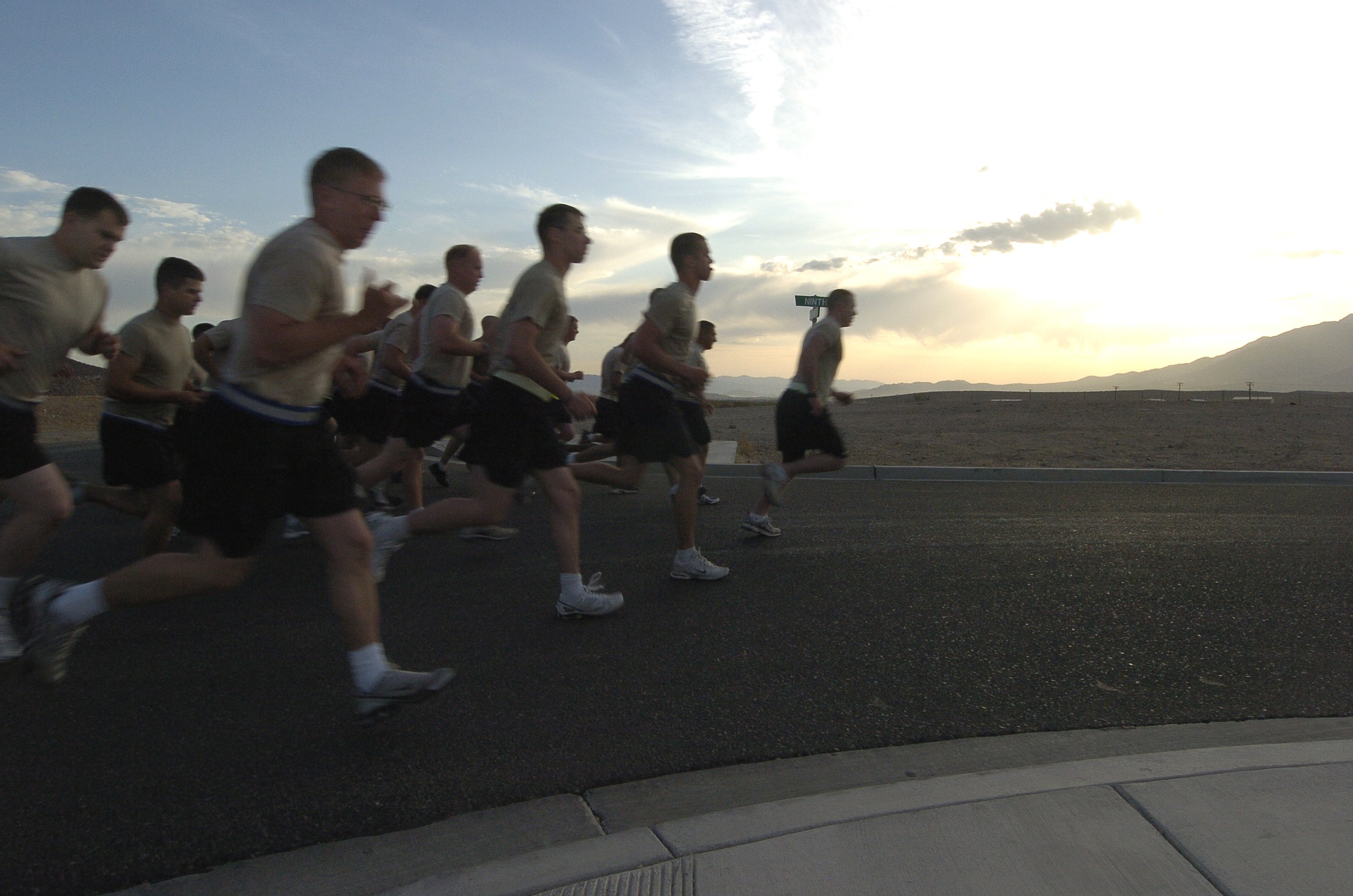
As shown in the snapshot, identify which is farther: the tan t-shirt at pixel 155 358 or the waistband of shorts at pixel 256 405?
the tan t-shirt at pixel 155 358

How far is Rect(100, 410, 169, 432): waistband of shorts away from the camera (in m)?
4.95

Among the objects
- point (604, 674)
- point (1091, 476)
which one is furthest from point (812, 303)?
point (604, 674)

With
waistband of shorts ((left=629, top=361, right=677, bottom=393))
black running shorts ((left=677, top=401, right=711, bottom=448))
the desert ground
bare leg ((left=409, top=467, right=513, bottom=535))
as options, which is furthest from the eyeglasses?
the desert ground

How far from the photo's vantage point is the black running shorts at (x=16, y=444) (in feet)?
11.7

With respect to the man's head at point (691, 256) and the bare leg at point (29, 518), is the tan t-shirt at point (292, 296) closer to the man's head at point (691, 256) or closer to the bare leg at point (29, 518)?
the bare leg at point (29, 518)

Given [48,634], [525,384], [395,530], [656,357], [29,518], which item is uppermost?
[656,357]

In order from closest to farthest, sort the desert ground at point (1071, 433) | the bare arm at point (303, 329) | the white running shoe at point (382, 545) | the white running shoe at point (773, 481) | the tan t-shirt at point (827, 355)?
the bare arm at point (303, 329)
the white running shoe at point (382, 545)
the white running shoe at point (773, 481)
the tan t-shirt at point (827, 355)
the desert ground at point (1071, 433)

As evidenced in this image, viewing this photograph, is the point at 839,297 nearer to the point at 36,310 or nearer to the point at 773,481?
the point at 773,481

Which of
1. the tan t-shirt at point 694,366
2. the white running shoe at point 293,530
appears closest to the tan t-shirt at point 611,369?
the tan t-shirt at point 694,366

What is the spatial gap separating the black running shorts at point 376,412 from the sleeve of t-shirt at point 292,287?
386cm

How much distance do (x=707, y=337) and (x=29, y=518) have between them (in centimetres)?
591

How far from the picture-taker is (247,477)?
8.82ft

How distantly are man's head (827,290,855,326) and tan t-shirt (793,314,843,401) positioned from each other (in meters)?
0.04

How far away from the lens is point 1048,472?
9.90m
